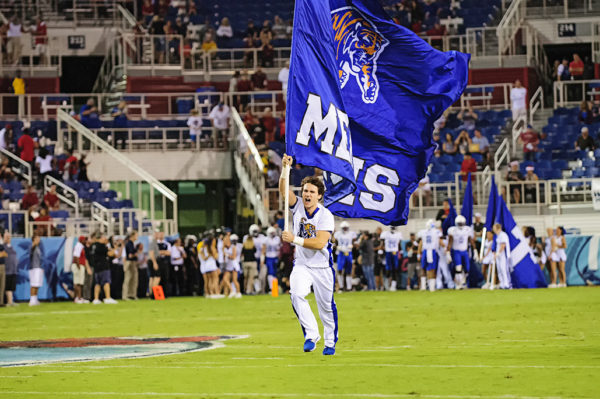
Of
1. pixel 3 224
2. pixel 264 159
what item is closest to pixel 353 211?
pixel 3 224

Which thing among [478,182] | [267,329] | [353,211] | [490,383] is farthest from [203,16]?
[490,383]

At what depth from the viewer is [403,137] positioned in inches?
625

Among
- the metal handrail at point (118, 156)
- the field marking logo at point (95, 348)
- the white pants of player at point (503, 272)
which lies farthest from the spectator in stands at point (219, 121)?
the field marking logo at point (95, 348)

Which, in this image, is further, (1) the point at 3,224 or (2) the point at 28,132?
(2) the point at 28,132

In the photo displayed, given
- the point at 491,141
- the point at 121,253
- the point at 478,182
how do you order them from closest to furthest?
the point at 121,253, the point at 478,182, the point at 491,141

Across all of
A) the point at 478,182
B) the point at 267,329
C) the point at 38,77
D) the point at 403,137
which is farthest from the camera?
the point at 38,77

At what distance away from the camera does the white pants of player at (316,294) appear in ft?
41.8

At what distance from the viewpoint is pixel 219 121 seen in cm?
4031

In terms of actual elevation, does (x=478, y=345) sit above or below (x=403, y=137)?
below

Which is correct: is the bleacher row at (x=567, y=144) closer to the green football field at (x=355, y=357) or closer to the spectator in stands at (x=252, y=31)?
the spectator in stands at (x=252, y=31)

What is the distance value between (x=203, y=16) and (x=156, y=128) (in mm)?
8888

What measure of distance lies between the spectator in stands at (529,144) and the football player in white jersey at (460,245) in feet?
22.3

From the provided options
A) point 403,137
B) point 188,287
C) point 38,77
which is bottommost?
point 188,287

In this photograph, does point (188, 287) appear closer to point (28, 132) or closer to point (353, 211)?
→ point (28, 132)
